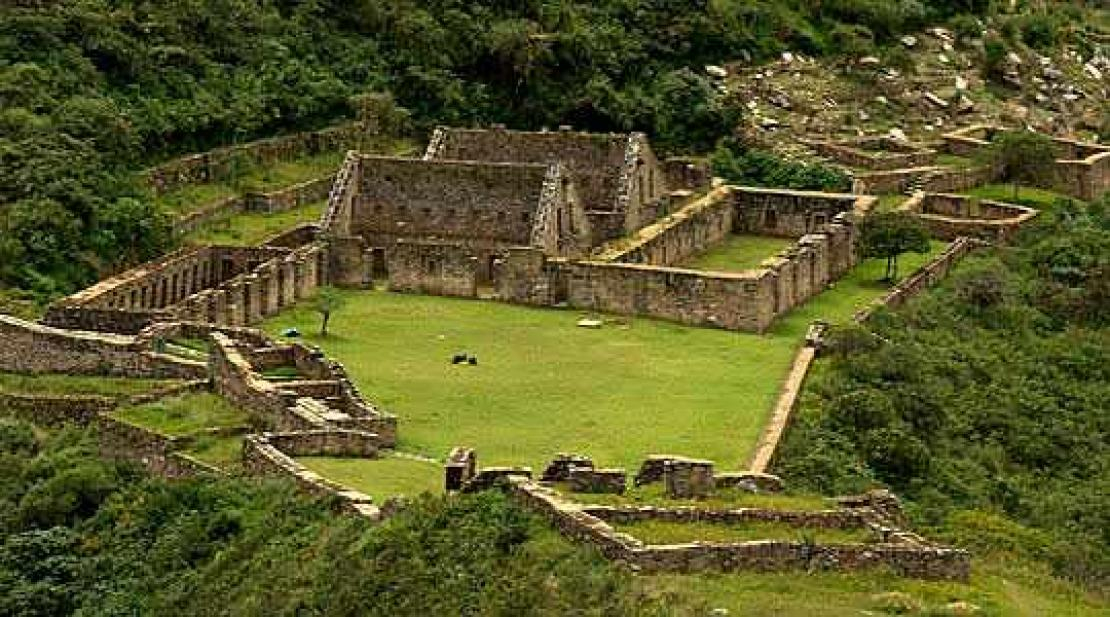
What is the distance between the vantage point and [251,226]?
76.6 meters

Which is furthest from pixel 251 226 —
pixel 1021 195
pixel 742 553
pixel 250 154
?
pixel 742 553

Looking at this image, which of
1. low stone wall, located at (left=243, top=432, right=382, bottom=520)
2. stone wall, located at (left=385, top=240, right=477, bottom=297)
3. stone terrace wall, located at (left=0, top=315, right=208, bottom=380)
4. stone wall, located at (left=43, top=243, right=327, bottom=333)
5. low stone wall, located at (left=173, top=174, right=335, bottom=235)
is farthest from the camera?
low stone wall, located at (left=173, top=174, right=335, bottom=235)

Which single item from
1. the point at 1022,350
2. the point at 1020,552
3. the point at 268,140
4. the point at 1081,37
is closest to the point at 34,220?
the point at 268,140

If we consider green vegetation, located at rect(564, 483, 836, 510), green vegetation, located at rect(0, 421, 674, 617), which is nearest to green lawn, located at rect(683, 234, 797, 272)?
green vegetation, located at rect(0, 421, 674, 617)

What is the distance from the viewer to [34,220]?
68.2m

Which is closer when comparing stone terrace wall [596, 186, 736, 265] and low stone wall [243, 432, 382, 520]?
low stone wall [243, 432, 382, 520]

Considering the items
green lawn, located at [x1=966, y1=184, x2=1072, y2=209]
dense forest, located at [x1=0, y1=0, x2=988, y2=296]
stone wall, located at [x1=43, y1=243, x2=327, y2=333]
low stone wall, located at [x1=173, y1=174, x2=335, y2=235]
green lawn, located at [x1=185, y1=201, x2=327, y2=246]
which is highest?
dense forest, located at [x1=0, y1=0, x2=988, y2=296]

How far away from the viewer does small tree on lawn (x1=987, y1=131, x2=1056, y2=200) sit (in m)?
88.2

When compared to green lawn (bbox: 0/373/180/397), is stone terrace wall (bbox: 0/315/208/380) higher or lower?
higher

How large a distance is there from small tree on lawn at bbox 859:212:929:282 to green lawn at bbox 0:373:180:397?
22.3m

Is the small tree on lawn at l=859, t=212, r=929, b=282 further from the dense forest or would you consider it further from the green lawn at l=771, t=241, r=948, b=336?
the dense forest

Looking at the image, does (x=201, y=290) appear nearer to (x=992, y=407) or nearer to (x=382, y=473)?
(x=992, y=407)

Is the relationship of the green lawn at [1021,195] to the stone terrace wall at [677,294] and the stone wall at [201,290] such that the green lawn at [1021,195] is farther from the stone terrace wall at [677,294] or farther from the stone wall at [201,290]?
the stone wall at [201,290]

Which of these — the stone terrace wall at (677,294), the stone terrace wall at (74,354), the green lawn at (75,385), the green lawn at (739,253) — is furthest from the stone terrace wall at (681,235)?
the green lawn at (75,385)
